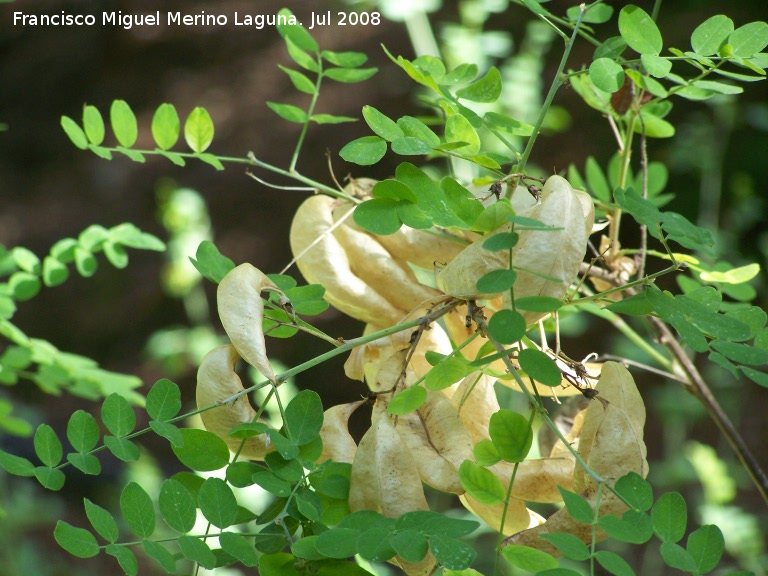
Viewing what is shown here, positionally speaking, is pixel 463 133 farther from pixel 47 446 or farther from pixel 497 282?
pixel 47 446

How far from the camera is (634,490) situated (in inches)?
12.6

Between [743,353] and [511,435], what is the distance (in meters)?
0.12

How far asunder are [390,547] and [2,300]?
42 cm

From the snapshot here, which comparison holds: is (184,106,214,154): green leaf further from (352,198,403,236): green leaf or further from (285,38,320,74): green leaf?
(352,198,403,236): green leaf

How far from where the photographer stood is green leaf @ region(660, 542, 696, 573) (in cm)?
31

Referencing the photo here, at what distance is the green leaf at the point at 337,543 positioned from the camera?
31 centimetres

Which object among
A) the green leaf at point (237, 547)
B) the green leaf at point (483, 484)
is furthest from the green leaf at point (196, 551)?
the green leaf at point (483, 484)

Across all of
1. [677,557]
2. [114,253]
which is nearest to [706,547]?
[677,557]

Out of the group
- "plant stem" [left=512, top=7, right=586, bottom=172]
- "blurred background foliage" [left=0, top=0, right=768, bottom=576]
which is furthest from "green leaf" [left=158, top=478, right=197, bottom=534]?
"blurred background foliage" [left=0, top=0, right=768, bottom=576]

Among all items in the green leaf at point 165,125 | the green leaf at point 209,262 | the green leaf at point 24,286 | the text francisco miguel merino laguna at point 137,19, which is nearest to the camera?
the green leaf at point 209,262

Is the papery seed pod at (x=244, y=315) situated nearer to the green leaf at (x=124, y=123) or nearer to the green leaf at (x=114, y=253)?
the green leaf at (x=124, y=123)

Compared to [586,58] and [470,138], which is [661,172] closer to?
[470,138]

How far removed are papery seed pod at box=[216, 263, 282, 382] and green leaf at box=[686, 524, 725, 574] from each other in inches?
7.7

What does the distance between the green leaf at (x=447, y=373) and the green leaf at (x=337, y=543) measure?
0.25 ft
